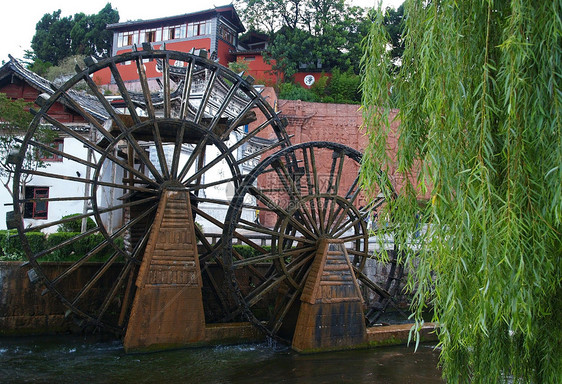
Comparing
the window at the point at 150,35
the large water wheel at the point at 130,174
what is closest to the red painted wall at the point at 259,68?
the window at the point at 150,35

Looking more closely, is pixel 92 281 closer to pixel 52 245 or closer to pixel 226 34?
pixel 52 245

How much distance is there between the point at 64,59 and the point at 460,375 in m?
33.8

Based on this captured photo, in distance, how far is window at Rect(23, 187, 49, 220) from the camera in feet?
59.6

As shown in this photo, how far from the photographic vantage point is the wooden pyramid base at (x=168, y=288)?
842 centimetres

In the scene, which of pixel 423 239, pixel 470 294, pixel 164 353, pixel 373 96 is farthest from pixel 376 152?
pixel 164 353

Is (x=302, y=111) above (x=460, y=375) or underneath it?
above

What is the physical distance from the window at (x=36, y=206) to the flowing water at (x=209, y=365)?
9.43m

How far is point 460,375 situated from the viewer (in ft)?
14.6

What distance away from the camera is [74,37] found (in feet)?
114

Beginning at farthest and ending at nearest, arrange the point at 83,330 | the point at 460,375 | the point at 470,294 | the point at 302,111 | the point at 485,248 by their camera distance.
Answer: the point at 302,111 < the point at 83,330 < the point at 460,375 < the point at 470,294 < the point at 485,248

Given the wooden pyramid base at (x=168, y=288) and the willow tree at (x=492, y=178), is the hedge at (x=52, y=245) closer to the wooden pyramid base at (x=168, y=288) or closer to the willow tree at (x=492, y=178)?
the wooden pyramid base at (x=168, y=288)

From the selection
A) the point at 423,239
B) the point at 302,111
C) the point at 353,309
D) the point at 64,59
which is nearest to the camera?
the point at 423,239

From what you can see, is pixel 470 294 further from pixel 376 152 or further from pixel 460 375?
pixel 376 152

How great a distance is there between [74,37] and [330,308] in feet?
106
